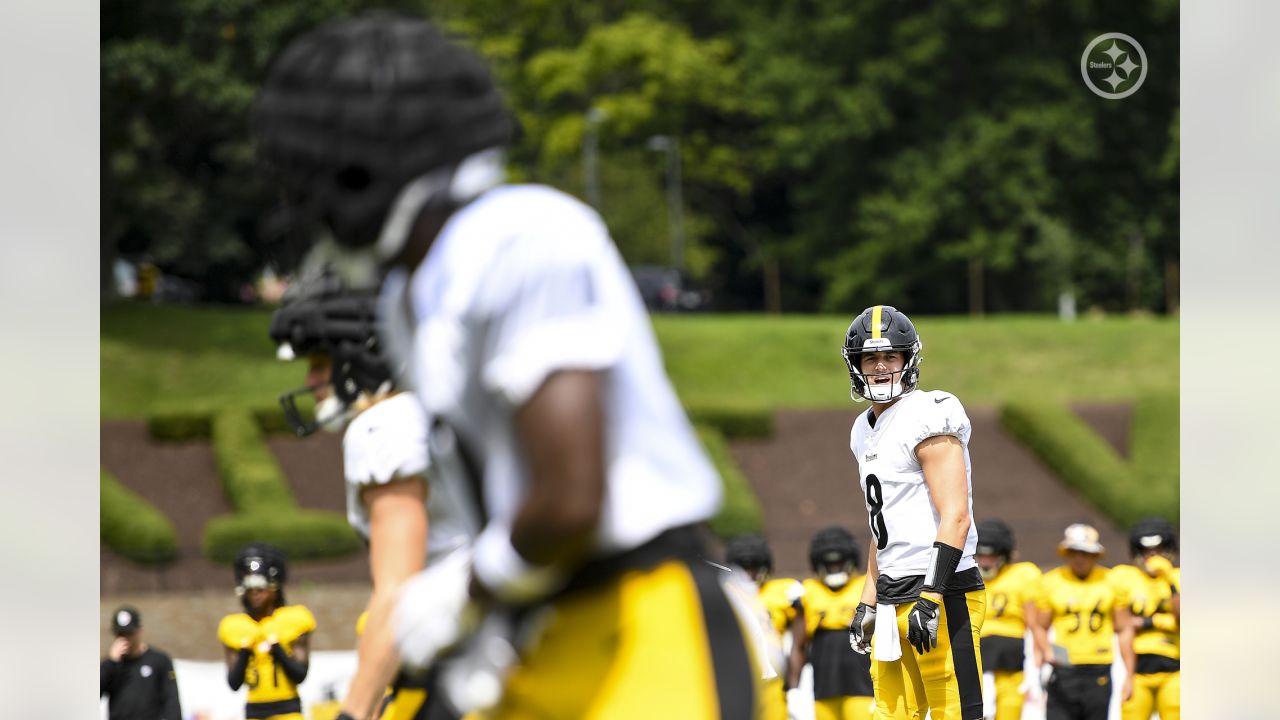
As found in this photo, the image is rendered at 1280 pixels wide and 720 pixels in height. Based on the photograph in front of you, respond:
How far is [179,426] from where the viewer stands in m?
27.0

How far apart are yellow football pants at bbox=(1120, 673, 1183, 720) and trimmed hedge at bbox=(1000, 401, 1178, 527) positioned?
46.4ft

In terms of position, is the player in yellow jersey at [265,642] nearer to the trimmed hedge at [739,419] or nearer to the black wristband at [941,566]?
the black wristband at [941,566]

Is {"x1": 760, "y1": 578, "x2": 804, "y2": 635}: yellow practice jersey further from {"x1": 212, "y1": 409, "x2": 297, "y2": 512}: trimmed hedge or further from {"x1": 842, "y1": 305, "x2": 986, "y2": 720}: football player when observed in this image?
{"x1": 212, "y1": 409, "x2": 297, "y2": 512}: trimmed hedge

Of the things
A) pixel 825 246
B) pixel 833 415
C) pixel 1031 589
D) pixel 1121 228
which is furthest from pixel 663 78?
pixel 1031 589

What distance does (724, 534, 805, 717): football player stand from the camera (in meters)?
10.5

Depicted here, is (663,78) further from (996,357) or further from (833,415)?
(833,415)

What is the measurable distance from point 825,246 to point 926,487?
43.2 metres

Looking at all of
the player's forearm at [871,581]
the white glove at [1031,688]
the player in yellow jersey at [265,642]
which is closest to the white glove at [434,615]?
the player's forearm at [871,581]

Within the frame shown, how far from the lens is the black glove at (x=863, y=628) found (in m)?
7.43

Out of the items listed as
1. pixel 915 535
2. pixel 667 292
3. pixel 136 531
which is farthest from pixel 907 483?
pixel 667 292

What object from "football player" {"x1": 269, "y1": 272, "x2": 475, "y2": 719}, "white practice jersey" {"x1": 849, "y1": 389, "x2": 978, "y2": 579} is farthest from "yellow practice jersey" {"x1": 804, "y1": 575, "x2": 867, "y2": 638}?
"football player" {"x1": 269, "y1": 272, "x2": 475, "y2": 719}

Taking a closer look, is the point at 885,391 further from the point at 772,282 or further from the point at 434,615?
the point at 772,282

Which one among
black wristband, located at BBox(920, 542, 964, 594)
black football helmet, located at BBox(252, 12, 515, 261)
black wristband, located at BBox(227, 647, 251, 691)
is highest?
black football helmet, located at BBox(252, 12, 515, 261)

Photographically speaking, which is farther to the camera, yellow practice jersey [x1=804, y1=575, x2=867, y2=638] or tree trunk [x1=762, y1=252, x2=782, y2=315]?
tree trunk [x1=762, y1=252, x2=782, y2=315]
